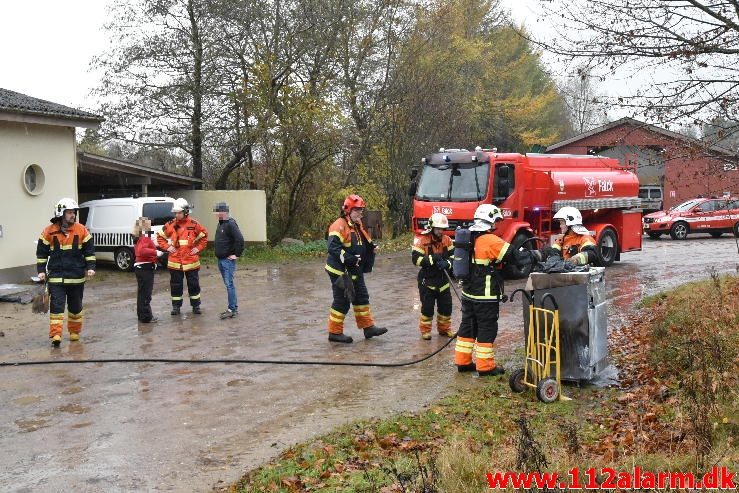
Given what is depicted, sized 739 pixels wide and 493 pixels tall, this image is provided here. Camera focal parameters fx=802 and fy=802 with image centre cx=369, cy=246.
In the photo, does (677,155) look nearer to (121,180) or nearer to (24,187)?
(24,187)

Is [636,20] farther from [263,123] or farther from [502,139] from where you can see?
[502,139]

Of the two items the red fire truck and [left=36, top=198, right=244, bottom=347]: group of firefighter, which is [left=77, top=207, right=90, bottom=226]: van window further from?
the red fire truck

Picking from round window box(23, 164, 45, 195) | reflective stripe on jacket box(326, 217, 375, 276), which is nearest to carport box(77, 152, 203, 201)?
round window box(23, 164, 45, 195)

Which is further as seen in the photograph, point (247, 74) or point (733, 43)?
point (247, 74)

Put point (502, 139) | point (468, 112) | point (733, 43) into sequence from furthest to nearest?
point (502, 139), point (468, 112), point (733, 43)

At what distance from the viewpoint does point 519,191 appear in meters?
16.7

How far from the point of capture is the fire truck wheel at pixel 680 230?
28234 millimetres

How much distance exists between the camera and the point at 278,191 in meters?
28.1

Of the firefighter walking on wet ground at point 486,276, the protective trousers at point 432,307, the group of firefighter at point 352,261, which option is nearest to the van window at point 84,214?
the group of firefighter at point 352,261

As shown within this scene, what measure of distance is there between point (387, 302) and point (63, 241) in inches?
230

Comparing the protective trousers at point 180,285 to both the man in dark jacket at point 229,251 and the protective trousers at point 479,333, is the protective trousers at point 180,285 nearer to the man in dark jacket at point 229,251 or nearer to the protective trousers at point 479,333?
the man in dark jacket at point 229,251

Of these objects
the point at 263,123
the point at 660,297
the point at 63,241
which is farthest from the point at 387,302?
the point at 263,123

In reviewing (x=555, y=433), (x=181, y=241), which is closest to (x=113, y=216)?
(x=181, y=241)

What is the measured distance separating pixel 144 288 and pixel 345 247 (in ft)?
13.4
